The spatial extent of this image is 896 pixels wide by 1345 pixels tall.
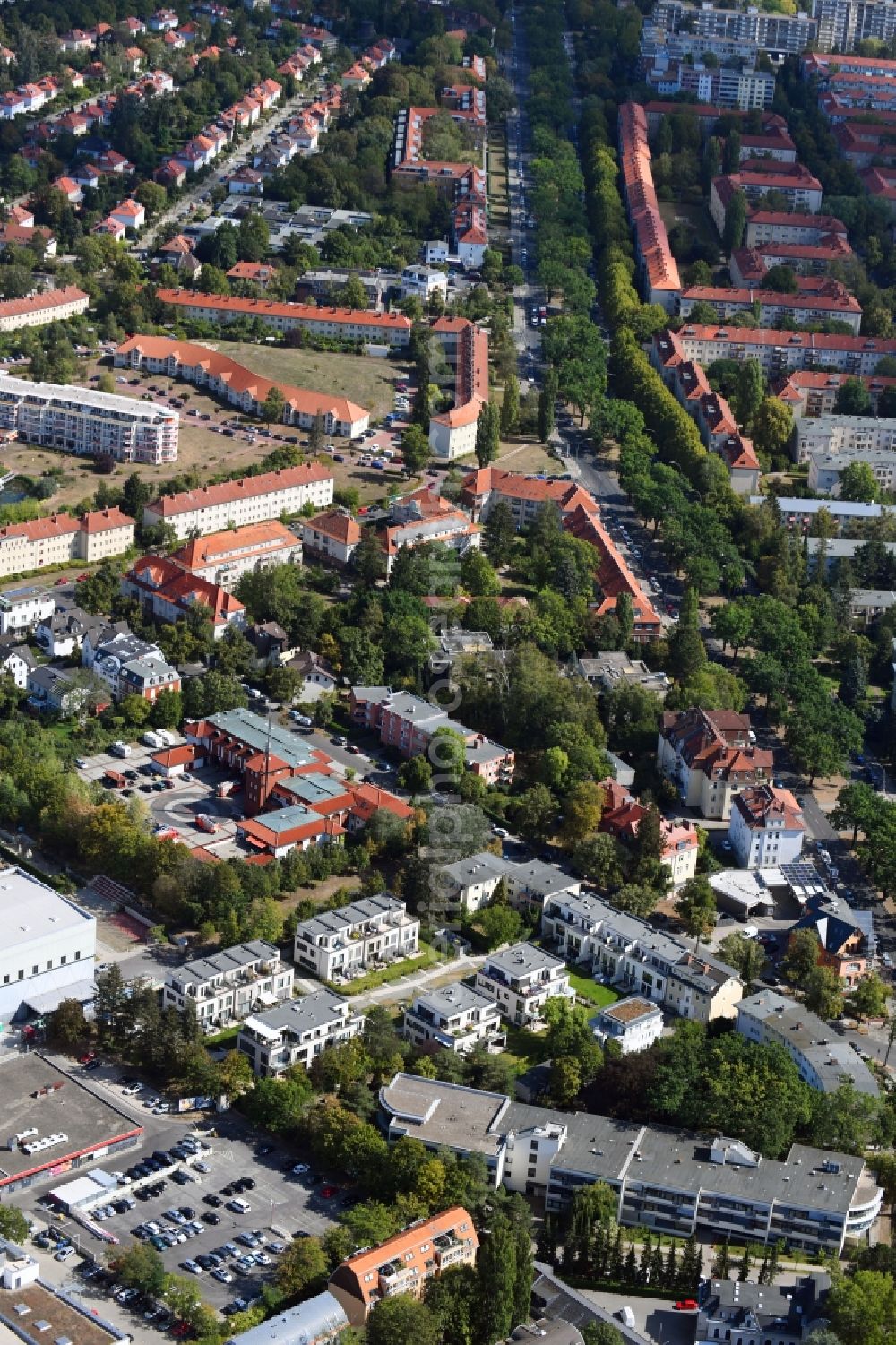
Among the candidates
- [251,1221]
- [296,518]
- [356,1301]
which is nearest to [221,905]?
[251,1221]

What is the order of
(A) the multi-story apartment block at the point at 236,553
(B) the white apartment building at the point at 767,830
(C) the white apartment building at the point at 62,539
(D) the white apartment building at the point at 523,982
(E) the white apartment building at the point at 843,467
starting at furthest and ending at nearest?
(E) the white apartment building at the point at 843,467 < (C) the white apartment building at the point at 62,539 < (A) the multi-story apartment block at the point at 236,553 < (B) the white apartment building at the point at 767,830 < (D) the white apartment building at the point at 523,982

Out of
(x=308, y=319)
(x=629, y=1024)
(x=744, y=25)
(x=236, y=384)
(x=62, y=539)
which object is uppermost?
(x=744, y=25)

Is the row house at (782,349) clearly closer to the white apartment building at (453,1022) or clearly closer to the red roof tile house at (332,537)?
the red roof tile house at (332,537)

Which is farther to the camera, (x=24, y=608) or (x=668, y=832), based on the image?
(x=24, y=608)

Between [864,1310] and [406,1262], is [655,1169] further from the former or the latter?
[406,1262]

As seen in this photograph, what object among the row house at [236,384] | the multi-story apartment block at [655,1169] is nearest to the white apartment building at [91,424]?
the row house at [236,384]

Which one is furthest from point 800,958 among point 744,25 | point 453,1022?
point 744,25
